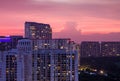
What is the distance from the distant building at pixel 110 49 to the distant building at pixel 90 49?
116 cm

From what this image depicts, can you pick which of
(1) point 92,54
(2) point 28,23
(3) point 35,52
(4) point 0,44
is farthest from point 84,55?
(3) point 35,52

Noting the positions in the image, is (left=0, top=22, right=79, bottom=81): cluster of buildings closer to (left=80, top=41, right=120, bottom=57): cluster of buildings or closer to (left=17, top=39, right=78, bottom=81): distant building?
(left=17, top=39, right=78, bottom=81): distant building

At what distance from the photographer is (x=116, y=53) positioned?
91562 mm

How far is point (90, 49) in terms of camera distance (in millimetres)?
90938

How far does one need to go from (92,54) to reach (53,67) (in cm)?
6011

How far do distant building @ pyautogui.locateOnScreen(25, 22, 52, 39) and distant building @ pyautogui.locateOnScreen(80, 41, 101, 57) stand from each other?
29259mm

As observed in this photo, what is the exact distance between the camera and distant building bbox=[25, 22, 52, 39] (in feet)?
187

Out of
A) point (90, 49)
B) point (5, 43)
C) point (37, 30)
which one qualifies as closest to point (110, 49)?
point (90, 49)

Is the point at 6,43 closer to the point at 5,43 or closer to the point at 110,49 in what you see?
the point at 5,43

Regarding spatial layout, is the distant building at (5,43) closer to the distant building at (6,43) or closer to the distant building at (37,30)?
the distant building at (6,43)

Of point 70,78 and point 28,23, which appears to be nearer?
point 70,78

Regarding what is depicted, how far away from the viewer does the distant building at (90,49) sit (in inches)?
3501

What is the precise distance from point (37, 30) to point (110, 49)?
36966 mm

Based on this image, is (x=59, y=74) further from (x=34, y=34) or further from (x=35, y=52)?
(x=34, y=34)
